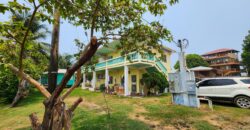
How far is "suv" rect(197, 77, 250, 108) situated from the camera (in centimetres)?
866

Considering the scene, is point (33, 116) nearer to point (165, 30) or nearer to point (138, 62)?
point (165, 30)

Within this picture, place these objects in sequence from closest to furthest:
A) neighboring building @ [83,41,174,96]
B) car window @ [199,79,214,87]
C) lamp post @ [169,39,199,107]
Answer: lamp post @ [169,39,199,107], car window @ [199,79,214,87], neighboring building @ [83,41,174,96]

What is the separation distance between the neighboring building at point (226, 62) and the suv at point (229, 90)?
43.5 meters

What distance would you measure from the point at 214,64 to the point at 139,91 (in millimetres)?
47398

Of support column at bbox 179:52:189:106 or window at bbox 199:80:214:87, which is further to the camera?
window at bbox 199:80:214:87

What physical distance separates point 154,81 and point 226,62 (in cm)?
4646

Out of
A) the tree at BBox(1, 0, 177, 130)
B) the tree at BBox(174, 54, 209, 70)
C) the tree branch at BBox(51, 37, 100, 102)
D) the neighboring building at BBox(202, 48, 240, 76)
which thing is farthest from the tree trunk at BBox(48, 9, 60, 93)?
the neighboring building at BBox(202, 48, 240, 76)

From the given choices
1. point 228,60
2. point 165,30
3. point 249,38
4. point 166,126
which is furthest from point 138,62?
point 228,60

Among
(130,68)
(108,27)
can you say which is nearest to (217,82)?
(108,27)

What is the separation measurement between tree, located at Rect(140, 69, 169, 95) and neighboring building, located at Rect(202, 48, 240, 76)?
39.6 metres

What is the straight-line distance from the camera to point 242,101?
29.0ft

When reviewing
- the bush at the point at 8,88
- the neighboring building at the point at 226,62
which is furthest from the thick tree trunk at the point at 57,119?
the neighboring building at the point at 226,62

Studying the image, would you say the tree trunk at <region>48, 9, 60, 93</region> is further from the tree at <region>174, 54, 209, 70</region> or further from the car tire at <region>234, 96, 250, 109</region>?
the tree at <region>174, 54, 209, 70</region>

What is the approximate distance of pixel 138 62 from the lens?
48.0 feet
